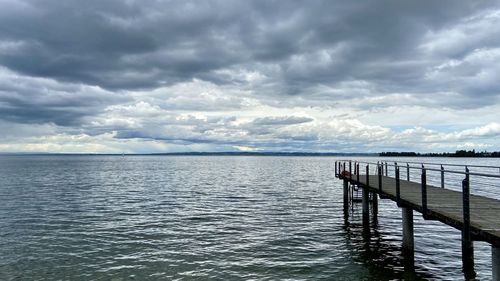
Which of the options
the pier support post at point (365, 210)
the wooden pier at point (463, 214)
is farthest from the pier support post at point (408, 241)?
the pier support post at point (365, 210)

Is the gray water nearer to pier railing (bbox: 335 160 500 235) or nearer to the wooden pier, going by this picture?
the wooden pier

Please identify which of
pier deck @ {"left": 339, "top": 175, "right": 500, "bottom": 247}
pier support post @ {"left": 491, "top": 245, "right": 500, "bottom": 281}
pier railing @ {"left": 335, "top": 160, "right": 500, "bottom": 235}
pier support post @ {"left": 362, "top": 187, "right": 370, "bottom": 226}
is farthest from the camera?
pier support post @ {"left": 362, "top": 187, "right": 370, "bottom": 226}

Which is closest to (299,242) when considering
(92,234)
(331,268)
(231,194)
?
(331,268)

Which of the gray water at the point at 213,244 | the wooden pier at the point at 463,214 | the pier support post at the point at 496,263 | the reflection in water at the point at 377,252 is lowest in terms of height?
the reflection in water at the point at 377,252

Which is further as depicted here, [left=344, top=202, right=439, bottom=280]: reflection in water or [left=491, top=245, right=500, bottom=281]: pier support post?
[left=344, top=202, right=439, bottom=280]: reflection in water

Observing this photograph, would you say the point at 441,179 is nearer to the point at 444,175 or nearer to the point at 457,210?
the point at 457,210

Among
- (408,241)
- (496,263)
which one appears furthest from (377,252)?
(496,263)

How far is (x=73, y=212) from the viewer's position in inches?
1149

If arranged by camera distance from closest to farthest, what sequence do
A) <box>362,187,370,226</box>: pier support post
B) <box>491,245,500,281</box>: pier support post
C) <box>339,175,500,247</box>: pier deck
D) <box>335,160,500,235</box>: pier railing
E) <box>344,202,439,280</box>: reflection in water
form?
<box>339,175,500,247</box>: pier deck
<box>491,245,500,281</box>: pier support post
<box>335,160,500,235</box>: pier railing
<box>344,202,439,280</box>: reflection in water
<box>362,187,370,226</box>: pier support post

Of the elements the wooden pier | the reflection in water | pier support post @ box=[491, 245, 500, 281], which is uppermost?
the wooden pier

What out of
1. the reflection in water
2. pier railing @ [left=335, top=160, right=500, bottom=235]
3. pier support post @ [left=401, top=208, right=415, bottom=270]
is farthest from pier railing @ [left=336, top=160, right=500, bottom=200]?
the reflection in water

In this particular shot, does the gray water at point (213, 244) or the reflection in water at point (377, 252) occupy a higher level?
the gray water at point (213, 244)

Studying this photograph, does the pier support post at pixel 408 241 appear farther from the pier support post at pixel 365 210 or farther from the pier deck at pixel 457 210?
the pier support post at pixel 365 210

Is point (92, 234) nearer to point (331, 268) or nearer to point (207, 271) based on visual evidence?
point (207, 271)
